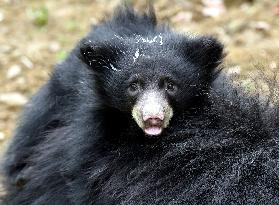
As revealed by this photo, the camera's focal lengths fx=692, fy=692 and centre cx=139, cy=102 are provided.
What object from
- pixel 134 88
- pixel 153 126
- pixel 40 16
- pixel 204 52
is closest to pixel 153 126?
pixel 153 126

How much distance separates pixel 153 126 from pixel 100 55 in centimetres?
63

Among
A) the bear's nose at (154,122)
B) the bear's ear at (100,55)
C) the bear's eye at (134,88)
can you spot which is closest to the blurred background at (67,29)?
the bear's ear at (100,55)

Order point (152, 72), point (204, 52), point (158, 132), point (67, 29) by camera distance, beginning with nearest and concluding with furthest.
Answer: point (158, 132) → point (152, 72) → point (204, 52) → point (67, 29)

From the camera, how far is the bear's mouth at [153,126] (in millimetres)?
3393

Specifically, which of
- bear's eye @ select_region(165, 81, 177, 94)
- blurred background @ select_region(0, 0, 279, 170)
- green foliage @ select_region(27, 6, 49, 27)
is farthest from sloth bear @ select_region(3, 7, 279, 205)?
green foliage @ select_region(27, 6, 49, 27)

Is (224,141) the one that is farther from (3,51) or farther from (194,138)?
(3,51)

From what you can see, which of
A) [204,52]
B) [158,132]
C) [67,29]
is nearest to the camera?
[158,132]

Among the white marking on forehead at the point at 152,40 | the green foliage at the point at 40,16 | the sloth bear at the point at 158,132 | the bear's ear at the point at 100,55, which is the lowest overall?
the sloth bear at the point at 158,132

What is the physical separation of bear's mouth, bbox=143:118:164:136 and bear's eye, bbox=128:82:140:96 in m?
0.28

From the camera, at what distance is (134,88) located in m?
3.67

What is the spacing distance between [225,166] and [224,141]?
13 cm

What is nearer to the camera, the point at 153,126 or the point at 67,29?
the point at 153,126

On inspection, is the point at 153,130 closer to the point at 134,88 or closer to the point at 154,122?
the point at 154,122

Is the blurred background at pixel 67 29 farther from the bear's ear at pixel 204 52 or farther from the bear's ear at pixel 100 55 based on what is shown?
the bear's ear at pixel 100 55
